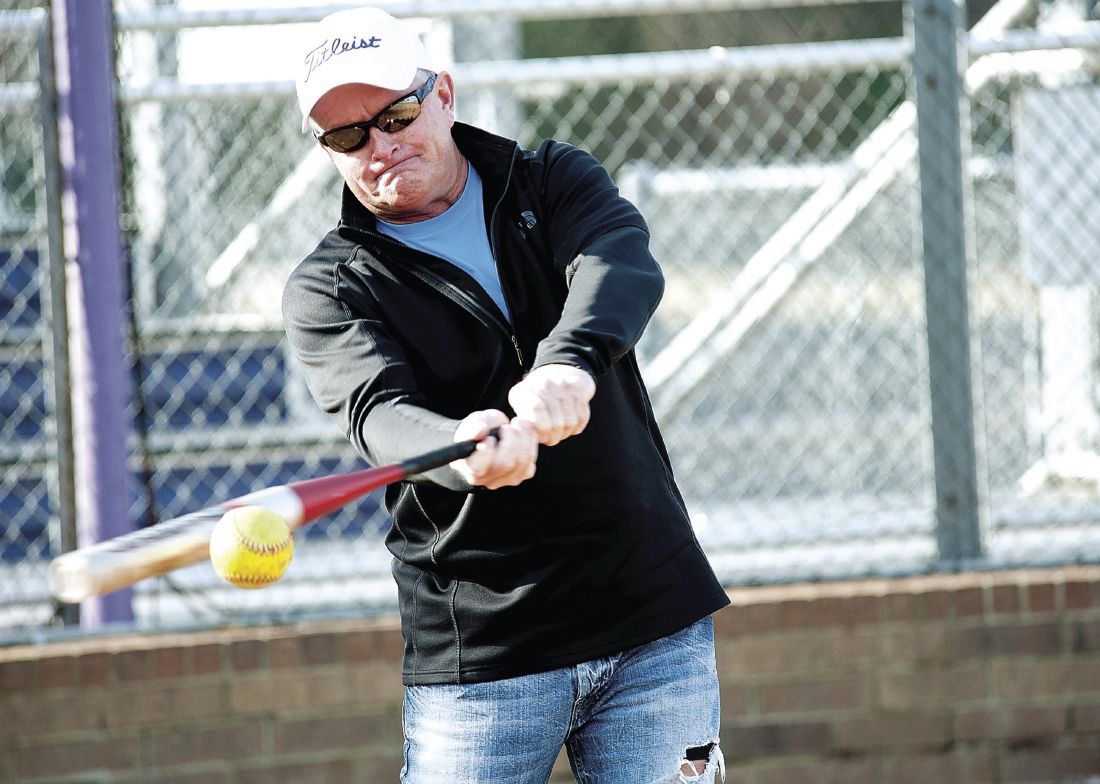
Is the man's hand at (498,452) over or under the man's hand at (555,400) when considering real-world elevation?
under

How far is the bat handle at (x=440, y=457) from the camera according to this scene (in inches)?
83.3

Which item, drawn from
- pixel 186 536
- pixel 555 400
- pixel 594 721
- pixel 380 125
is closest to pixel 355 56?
pixel 380 125

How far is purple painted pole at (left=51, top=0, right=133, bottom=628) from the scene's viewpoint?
4113 millimetres

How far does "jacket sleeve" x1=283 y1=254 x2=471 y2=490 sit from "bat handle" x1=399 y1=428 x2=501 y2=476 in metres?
0.04

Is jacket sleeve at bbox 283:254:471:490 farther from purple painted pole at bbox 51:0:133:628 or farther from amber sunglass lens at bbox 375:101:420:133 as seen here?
purple painted pole at bbox 51:0:133:628

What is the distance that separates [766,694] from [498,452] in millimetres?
2457

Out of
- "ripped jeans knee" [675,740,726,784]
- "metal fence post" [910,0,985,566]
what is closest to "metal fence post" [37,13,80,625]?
"ripped jeans knee" [675,740,726,784]

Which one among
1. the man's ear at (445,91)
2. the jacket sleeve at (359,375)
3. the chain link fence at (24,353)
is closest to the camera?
the jacket sleeve at (359,375)

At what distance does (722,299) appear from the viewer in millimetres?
4688

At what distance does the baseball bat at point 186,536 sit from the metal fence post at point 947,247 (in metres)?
2.58

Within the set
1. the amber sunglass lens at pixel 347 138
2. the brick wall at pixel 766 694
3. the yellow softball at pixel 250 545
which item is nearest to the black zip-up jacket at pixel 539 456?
the amber sunglass lens at pixel 347 138

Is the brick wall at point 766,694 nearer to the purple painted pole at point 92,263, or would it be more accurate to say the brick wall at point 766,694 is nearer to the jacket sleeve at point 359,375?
the purple painted pole at point 92,263

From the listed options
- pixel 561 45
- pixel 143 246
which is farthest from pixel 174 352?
pixel 561 45

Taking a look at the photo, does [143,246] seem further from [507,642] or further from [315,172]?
[507,642]
